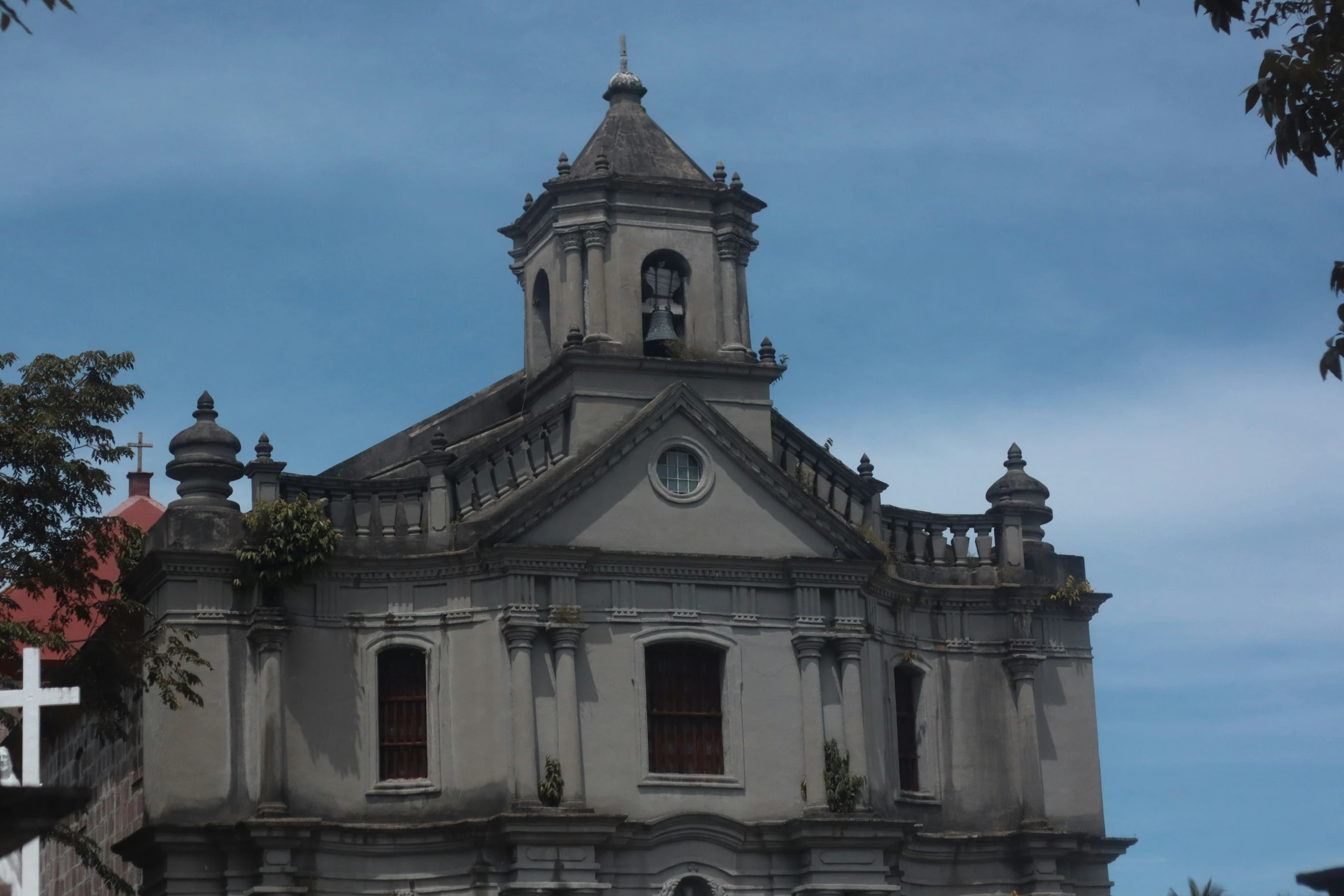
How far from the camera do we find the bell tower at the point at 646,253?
3462 cm

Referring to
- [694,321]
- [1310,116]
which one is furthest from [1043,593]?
[1310,116]

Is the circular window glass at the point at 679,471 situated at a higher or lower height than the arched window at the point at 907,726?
higher

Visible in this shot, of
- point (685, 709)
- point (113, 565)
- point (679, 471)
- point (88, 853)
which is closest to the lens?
point (88, 853)

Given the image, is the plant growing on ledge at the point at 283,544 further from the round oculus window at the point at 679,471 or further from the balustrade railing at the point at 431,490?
the round oculus window at the point at 679,471

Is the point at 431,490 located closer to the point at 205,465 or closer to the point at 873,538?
the point at 205,465

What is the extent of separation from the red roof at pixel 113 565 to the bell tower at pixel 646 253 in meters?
11.2

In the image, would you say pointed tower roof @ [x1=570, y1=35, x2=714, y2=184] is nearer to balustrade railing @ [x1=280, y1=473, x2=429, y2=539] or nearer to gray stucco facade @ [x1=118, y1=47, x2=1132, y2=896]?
gray stucco facade @ [x1=118, y1=47, x2=1132, y2=896]

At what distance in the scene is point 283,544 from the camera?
31.7 meters

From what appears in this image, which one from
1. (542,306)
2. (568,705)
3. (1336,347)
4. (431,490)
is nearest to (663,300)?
(542,306)

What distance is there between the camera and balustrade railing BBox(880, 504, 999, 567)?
36.1m

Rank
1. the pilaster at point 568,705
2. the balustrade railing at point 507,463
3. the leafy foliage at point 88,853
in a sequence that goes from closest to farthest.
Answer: the leafy foliage at point 88,853, the pilaster at point 568,705, the balustrade railing at point 507,463

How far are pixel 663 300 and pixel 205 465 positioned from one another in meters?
7.73

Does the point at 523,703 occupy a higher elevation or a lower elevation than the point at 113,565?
lower

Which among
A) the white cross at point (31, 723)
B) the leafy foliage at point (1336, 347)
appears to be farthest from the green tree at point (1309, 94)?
the white cross at point (31, 723)
